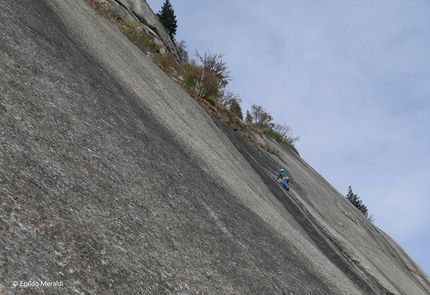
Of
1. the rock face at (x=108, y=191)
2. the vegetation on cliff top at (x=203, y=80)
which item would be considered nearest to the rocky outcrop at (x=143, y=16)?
the vegetation on cliff top at (x=203, y=80)

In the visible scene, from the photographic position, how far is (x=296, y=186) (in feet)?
66.2

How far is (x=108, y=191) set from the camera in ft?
17.0

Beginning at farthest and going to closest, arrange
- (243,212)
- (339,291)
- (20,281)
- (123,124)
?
(339,291), (243,212), (123,124), (20,281)

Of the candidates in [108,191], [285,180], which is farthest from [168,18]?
[108,191]

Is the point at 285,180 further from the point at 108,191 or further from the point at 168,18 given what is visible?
the point at 168,18

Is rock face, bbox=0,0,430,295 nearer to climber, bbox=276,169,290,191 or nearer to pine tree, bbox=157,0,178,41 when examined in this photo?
climber, bbox=276,169,290,191

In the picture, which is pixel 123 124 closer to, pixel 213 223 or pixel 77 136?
pixel 77 136

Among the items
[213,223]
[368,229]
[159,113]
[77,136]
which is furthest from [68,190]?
[368,229]

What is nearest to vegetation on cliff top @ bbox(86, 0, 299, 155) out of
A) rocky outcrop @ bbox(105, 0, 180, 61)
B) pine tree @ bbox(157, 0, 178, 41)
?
rocky outcrop @ bbox(105, 0, 180, 61)

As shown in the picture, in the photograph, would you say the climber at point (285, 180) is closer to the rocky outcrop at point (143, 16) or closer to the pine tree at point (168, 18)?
the rocky outcrop at point (143, 16)

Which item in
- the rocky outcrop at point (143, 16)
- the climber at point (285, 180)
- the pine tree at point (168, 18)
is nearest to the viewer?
the climber at point (285, 180)

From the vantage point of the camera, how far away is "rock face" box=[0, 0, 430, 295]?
12.3 feet

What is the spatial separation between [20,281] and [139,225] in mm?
→ 2011

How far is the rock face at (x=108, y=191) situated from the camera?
3.74m
